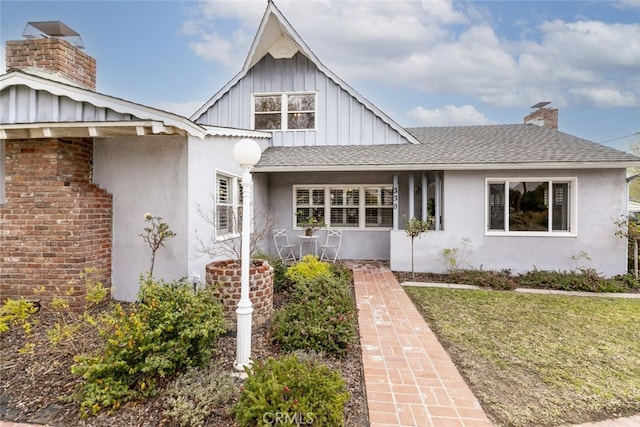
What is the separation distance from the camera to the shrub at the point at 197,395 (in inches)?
101

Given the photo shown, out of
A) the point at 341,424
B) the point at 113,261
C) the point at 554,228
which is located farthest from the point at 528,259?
the point at 113,261

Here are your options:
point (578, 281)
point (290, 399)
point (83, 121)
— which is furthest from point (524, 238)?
point (83, 121)

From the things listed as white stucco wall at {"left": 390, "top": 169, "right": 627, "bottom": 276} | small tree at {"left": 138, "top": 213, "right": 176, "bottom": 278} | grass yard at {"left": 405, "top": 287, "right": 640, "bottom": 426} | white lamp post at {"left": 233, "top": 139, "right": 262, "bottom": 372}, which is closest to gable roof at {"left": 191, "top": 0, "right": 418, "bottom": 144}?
white stucco wall at {"left": 390, "top": 169, "right": 627, "bottom": 276}

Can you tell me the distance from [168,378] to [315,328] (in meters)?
1.69

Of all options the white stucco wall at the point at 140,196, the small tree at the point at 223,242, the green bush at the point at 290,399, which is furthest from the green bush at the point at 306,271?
the green bush at the point at 290,399

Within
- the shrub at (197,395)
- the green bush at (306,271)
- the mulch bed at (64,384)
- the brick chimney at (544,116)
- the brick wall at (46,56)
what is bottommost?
the mulch bed at (64,384)

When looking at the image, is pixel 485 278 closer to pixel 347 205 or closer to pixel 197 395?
pixel 347 205

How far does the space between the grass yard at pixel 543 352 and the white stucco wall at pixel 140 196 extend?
473cm

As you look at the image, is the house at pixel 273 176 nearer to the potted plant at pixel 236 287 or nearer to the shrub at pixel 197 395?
the potted plant at pixel 236 287

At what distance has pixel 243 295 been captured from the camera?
11.4 ft

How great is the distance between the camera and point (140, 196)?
222 inches

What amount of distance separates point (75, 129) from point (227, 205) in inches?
119

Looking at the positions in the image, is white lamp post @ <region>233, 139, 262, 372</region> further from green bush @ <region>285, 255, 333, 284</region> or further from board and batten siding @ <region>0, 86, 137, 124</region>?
green bush @ <region>285, 255, 333, 284</region>

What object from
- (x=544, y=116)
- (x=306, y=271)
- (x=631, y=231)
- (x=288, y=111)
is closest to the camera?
(x=306, y=271)
